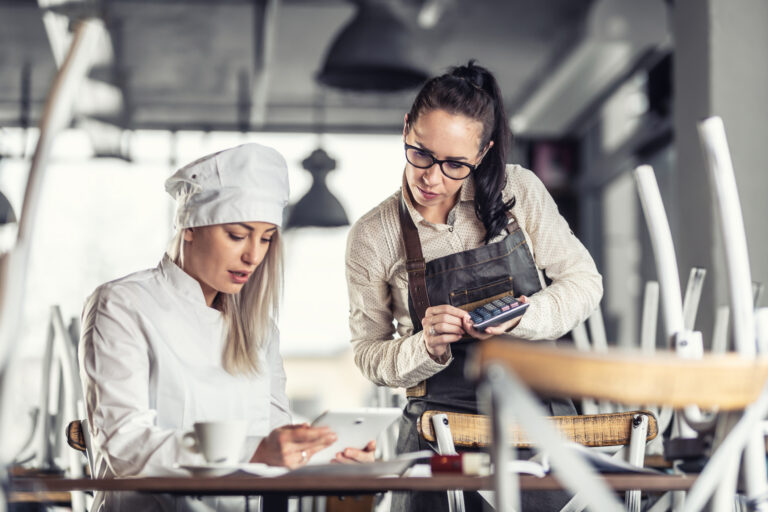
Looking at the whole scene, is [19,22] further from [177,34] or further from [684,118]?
[684,118]

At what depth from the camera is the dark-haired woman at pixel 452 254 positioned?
6.83 ft

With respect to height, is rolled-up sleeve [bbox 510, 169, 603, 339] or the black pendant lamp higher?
the black pendant lamp

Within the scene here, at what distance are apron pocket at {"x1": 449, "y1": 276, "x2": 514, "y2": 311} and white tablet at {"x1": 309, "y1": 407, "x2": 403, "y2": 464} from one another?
56cm

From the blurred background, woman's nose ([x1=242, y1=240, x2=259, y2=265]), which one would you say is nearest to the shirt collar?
woman's nose ([x1=242, y1=240, x2=259, y2=265])

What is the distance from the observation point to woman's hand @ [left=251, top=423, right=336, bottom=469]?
4.95 feet

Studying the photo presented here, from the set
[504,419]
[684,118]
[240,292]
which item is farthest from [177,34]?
[504,419]

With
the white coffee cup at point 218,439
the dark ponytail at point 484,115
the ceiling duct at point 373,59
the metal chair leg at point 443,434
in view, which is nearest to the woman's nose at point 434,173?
the dark ponytail at point 484,115

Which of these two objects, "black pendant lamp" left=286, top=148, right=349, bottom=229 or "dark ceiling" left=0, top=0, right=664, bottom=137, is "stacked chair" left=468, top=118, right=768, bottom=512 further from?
"black pendant lamp" left=286, top=148, right=349, bottom=229

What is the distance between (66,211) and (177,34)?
7.14 ft

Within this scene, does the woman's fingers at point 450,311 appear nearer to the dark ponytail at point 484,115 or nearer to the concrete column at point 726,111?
the dark ponytail at point 484,115

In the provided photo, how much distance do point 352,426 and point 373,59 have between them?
7.96ft

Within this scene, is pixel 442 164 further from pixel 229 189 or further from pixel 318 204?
pixel 318 204

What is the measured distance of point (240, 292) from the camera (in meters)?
2.08

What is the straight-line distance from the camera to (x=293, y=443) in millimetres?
1515
